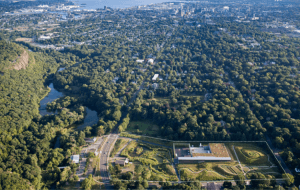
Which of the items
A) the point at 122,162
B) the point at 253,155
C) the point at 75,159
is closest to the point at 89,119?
the point at 75,159

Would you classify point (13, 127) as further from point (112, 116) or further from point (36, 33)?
point (36, 33)

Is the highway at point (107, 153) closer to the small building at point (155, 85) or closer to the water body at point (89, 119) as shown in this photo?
the water body at point (89, 119)

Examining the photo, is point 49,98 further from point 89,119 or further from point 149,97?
point 149,97

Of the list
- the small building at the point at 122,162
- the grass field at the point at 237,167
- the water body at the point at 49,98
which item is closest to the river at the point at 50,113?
the water body at the point at 49,98

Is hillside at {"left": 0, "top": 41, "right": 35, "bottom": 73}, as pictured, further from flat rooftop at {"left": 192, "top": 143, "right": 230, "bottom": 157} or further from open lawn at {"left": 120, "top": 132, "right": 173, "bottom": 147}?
flat rooftop at {"left": 192, "top": 143, "right": 230, "bottom": 157}

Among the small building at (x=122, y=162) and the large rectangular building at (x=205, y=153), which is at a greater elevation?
the large rectangular building at (x=205, y=153)
